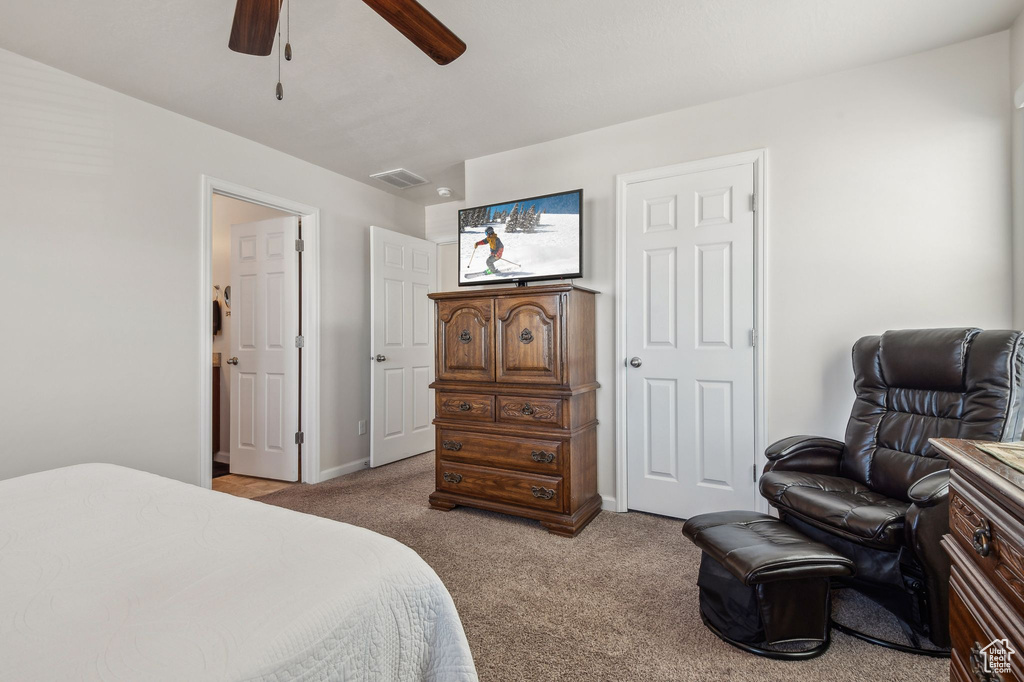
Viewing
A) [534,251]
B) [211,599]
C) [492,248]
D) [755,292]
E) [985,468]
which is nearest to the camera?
[211,599]

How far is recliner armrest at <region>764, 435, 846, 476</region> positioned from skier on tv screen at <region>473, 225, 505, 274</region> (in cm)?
203

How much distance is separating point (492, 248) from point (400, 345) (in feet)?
4.90

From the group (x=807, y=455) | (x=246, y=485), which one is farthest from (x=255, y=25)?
(x=246, y=485)

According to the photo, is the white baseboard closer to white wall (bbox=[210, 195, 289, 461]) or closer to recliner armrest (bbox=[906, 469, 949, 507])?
white wall (bbox=[210, 195, 289, 461])

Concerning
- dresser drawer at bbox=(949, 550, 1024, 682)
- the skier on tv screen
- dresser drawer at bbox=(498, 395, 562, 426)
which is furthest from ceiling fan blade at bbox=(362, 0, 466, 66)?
dresser drawer at bbox=(949, 550, 1024, 682)

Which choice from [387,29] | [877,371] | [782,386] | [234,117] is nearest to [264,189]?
[234,117]

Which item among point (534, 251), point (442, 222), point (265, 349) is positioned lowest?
point (265, 349)

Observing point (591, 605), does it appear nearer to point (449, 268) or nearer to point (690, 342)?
point (690, 342)

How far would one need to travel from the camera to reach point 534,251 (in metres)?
3.19

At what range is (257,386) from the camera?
3.89 meters

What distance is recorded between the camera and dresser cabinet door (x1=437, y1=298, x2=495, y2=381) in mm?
2975

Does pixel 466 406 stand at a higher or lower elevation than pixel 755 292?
lower

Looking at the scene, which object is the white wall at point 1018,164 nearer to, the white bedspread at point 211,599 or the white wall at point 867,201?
the white wall at point 867,201

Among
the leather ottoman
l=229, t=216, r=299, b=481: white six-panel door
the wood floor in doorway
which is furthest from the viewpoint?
l=229, t=216, r=299, b=481: white six-panel door
